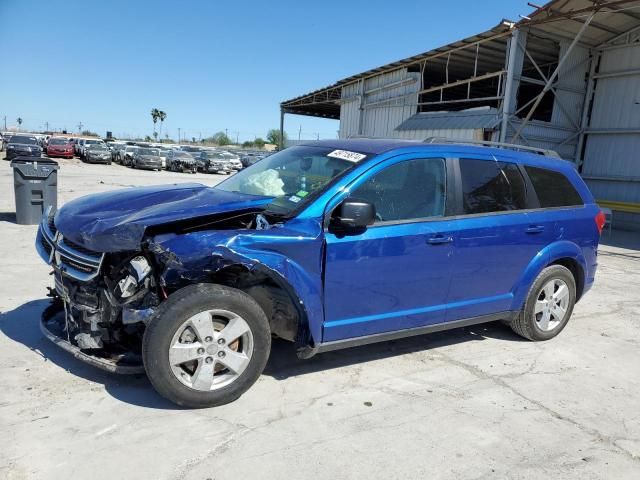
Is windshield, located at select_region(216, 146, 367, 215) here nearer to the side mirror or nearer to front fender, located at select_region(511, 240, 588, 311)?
the side mirror

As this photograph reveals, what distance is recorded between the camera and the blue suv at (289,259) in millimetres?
3176

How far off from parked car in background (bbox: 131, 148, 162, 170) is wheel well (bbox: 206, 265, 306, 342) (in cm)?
3339

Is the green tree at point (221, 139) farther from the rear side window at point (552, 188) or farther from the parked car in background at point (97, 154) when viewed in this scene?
the rear side window at point (552, 188)

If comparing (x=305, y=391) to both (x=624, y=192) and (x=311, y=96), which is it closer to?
(x=624, y=192)

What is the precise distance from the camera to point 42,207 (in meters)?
9.41

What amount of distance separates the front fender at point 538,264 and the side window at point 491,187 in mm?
508

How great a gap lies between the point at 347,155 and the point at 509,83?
44.7ft

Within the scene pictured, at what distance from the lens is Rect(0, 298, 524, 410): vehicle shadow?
11.4 ft

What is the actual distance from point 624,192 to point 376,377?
15.9 metres

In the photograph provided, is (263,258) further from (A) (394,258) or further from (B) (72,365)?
(B) (72,365)

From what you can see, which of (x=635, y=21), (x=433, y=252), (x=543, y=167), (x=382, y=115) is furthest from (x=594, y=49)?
(x=433, y=252)

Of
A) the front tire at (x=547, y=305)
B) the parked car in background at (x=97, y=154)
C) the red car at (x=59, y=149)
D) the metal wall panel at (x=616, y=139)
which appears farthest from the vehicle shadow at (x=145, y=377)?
the red car at (x=59, y=149)

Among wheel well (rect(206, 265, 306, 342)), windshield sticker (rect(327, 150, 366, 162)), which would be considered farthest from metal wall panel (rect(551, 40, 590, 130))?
wheel well (rect(206, 265, 306, 342))

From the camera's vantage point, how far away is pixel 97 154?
36.5 m
